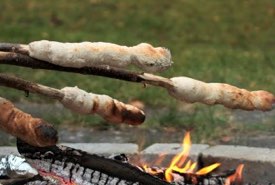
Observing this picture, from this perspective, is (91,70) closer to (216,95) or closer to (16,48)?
(16,48)

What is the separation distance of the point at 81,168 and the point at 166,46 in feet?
22.1

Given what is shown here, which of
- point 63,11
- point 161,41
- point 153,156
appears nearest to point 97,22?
point 63,11

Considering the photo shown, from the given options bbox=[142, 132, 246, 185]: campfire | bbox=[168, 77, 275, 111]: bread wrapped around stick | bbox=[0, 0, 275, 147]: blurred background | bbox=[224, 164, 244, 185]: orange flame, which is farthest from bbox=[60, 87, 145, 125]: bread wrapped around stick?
bbox=[0, 0, 275, 147]: blurred background

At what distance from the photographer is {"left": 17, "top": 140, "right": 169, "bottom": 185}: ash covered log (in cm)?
332

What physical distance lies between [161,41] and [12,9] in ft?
9.26

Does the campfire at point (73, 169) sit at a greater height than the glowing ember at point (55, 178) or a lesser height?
greater

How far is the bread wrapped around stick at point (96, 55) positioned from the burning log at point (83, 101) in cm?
15

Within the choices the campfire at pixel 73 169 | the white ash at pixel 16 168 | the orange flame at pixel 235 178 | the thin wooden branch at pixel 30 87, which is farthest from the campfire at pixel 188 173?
the thin wooden branch at pixel 30 87

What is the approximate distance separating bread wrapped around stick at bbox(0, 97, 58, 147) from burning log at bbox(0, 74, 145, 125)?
109mm

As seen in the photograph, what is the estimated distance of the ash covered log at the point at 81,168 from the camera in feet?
10.9

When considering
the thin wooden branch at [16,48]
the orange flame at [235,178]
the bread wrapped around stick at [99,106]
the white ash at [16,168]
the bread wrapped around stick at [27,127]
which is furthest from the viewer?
the orange flame at [235,178]

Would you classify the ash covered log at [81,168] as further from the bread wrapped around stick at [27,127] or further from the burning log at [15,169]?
the bread wrapped around stick at [27,127]

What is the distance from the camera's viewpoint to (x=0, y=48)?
295 centimetres

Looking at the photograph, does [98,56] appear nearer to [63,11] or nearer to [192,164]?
[192,164]
